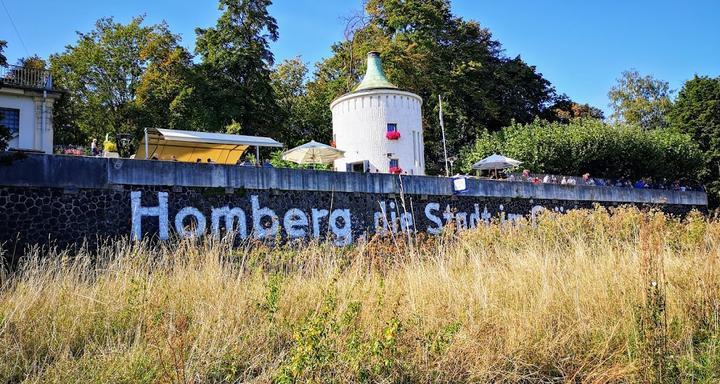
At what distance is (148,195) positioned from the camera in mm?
14219

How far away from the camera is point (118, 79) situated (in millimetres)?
33000

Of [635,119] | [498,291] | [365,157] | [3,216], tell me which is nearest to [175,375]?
[498,291]

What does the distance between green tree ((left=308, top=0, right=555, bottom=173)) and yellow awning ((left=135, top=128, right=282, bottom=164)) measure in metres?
15.3

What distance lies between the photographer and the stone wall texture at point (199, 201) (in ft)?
41.7

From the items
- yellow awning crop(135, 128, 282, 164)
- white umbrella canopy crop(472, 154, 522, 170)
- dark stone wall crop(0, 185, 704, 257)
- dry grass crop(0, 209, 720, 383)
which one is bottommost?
dry grass crop(0, 209, 720, 383)

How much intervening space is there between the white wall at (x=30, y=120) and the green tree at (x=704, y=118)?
127 ft

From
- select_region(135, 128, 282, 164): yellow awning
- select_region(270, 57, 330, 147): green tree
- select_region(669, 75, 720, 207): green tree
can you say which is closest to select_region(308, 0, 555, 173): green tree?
select_region(270, 57, 330, 147): green tree

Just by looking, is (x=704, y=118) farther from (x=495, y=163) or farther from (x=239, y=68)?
(x=239, y=68)

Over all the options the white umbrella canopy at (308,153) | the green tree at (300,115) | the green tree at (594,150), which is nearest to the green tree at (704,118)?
the green tree at (594,150)

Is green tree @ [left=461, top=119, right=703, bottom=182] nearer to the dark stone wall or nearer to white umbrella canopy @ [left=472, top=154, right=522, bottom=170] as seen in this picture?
white umbrella canopy @ [left=472, top=154, right=522, bottom=170]

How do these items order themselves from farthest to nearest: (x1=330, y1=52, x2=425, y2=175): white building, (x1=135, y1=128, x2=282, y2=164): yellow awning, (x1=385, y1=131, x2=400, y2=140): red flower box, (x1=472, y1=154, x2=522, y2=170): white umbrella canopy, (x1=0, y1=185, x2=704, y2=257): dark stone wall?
(x1=330, y1=52, x2=425, y2=175): white building → (x1=385, y1=131, x2=400, y2=140): red flower box → (x1=472, y1=154, x2=522, y2=170): white umbrella canopy → (x1=135, y1=128, x2=282, y2=164): yellow awning → (x1=0, y1=185, x2=704, y2=257): dark stone wall

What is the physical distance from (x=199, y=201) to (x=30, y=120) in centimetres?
1152

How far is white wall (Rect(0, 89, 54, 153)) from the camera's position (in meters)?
21.8

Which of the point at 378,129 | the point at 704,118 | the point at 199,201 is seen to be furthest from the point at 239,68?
the point at 704,118
